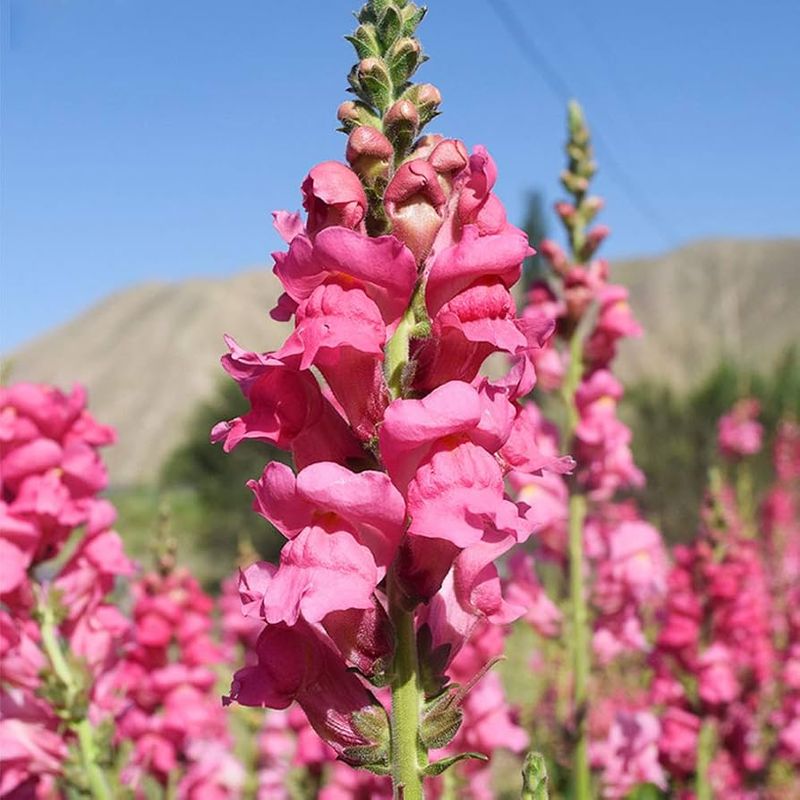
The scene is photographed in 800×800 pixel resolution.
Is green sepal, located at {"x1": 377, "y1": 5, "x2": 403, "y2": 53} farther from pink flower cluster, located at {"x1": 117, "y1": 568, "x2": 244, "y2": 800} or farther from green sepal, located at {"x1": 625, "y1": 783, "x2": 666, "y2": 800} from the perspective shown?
green sepal, located at {"x1": 625, "y1": 783, "x2": 666, "y2": 800}

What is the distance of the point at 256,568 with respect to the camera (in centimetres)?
148

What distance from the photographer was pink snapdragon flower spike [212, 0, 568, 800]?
1350mm

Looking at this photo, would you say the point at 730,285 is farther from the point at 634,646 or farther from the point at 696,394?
the point at 634,646

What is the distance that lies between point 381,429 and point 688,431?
17.6 metres

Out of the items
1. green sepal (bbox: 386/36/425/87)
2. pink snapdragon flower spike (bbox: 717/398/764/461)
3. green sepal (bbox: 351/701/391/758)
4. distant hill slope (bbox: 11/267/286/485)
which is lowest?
green sepal (bbox: 351/701/391/758)

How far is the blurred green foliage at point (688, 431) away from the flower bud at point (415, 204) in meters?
12.7

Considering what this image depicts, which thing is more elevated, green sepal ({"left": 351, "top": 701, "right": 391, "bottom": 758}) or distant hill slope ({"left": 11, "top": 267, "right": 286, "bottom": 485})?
distant hill slope ({"left": 11, "top": 267, "right": 286, "bottom": 485})

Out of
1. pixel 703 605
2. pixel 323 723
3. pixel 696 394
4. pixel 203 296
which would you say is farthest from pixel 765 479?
pixel 203 296

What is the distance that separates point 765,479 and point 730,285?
194ft

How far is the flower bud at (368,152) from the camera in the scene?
1.46m

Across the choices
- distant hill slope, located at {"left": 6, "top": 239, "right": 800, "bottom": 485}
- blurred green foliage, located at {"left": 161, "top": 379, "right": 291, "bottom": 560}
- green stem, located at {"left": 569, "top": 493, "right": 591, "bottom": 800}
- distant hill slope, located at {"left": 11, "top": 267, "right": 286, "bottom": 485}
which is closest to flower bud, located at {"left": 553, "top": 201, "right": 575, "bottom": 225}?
green stem, located at {"left": 569, "top": 493, "right": 591, "bottom": 800}

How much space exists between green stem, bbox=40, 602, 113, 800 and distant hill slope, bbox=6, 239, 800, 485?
49.2 meters

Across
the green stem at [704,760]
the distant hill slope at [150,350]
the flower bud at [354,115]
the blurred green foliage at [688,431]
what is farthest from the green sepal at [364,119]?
the distant hill slope at [150,350]

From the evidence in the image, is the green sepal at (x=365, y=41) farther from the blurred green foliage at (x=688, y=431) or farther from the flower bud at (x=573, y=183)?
the blurred green foliage at (x=688, y=431)
